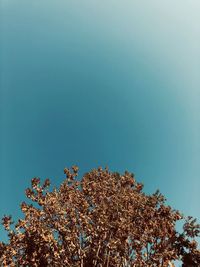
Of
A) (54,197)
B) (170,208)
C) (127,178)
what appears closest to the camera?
(54,197)

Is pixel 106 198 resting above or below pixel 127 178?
below

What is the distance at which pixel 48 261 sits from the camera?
16.3 meters

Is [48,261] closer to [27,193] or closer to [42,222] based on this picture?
[42,222]

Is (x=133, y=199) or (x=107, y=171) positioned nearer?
(x=133, y=199)

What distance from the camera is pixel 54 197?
17.7 meters

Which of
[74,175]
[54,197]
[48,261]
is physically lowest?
[48,261]

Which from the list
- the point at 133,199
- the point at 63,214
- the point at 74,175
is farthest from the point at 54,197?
the point at 133,199

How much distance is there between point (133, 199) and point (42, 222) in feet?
21.7

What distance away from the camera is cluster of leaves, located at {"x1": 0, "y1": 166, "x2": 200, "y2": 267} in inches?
629

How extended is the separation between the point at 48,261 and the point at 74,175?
648 centimetres

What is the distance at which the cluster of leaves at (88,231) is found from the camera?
1598cm

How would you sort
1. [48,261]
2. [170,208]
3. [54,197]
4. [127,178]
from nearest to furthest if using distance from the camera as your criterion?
[48,261] → [54,197] → [170,208] → [127,178]

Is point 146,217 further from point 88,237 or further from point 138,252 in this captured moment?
Result: point 88,237

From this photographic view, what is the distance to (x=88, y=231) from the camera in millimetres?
16344
